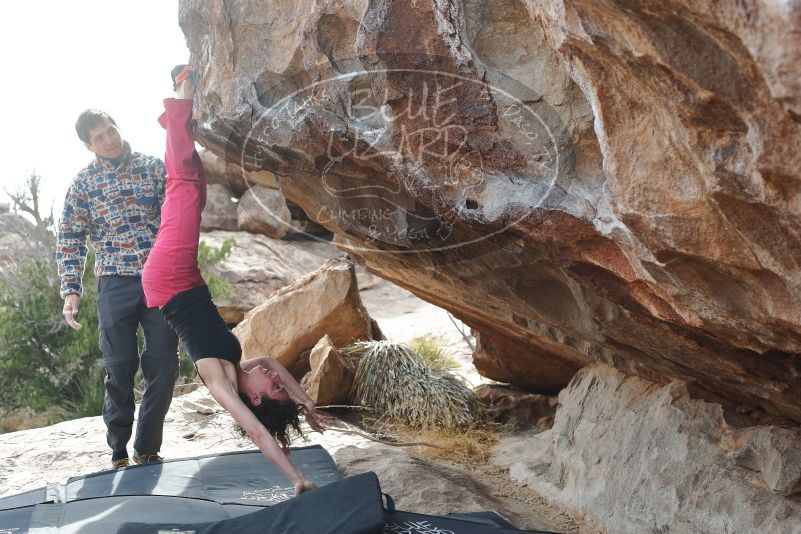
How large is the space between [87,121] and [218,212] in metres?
7.57

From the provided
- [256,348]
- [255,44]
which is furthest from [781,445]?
[256,348]

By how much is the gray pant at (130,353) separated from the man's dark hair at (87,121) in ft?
2.20

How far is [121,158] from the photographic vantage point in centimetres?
397

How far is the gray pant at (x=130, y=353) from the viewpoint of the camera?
12.8 ft

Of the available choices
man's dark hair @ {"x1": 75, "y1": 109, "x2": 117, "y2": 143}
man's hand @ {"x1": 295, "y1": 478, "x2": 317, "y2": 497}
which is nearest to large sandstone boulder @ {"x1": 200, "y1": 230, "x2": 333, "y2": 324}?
man's dark hair @ {"x1": 75, "y1": 109, "x2": 117, "y2": 143}

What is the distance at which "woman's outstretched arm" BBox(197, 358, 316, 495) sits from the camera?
2.79 m

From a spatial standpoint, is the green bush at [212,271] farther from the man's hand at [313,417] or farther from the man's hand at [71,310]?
the man's hand at [313,417]

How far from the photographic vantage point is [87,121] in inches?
151

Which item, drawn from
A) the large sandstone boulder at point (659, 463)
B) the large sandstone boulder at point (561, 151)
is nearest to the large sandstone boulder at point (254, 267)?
the large sandstone boulder at point (561, 151)

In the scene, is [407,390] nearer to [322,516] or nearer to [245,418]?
[245,418]

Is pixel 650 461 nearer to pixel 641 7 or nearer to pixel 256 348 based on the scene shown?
pixel 641 7

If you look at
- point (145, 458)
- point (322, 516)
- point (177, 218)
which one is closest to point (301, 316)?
point (145, 458)

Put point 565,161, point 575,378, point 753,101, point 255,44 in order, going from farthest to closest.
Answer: point 575,378
point 255,44
point 565,161
point 753,101

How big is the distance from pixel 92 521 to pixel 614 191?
2.23m
